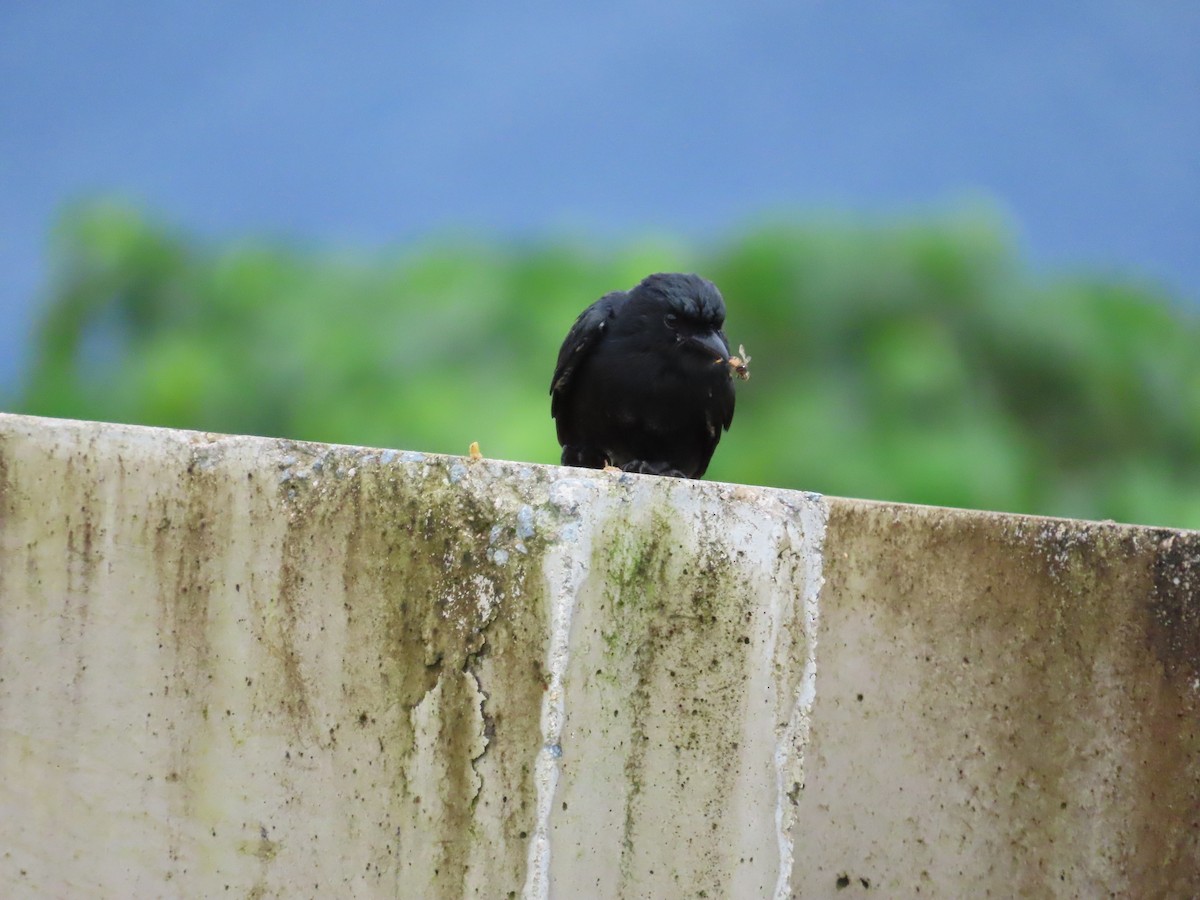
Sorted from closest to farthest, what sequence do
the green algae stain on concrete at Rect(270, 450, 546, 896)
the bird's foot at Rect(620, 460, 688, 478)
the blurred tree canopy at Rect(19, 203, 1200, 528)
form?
the green algae stain on concrete at Rect(270, 450, 546, 896) → the bird's foot at Rect(620, 460, 688, 478) → the blurred tree canopy at Rect(19, 203, 1200, 528)

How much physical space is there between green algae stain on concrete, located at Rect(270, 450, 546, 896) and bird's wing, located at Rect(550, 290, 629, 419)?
2120 millimetres

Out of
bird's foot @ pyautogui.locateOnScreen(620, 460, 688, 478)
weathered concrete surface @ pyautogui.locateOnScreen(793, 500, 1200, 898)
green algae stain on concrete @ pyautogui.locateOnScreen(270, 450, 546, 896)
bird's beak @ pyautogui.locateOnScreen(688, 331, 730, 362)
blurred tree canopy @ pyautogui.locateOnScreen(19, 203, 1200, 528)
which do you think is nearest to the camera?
green algae stain on concrete @ pyautogui.locateOnScreen(270, 450, 546, 896)

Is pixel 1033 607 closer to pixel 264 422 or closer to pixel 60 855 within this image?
pixel 60 855

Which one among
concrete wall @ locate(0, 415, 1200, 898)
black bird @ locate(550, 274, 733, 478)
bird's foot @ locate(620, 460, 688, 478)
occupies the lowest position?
concrete wall @ locate(0, 415, 1200, 898)

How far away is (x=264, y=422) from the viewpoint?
15141mm

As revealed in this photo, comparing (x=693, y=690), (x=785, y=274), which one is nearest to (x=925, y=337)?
(x=785, y=274)

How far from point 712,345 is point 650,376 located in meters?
0.23

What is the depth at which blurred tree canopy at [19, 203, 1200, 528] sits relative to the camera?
14.6 meters

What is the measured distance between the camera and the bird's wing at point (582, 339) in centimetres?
446

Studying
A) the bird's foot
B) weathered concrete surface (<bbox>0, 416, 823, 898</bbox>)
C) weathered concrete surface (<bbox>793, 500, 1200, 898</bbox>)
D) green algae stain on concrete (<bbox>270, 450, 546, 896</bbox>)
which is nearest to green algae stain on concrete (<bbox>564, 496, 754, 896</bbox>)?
weathered concrete surface (<bbox>0, 416, 823, 898</bbox>)

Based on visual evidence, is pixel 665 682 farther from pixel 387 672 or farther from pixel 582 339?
pixel 582 339

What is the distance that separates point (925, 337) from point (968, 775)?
1291 centimetres

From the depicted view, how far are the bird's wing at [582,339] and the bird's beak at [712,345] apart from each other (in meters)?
0.36

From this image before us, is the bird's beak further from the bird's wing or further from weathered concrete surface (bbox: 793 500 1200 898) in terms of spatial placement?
weathered concrete surface (bbox: 793 500 1200 898)
